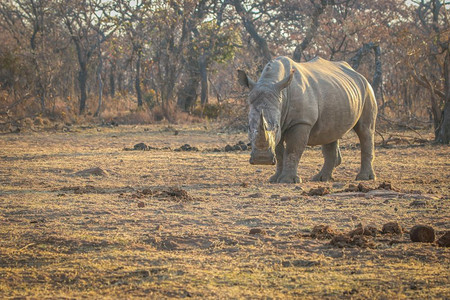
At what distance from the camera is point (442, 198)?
276 inches

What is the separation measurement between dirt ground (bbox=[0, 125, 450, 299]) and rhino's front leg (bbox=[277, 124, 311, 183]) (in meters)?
0.28

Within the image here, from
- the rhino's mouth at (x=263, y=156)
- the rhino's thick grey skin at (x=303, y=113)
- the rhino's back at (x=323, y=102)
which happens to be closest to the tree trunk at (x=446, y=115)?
the rhino's thick grey skin at (x=303, y=113)

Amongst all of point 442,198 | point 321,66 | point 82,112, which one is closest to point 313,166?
point 321,66

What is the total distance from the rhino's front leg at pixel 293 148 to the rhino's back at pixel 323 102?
0.11m

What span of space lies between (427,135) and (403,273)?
12.1 metres

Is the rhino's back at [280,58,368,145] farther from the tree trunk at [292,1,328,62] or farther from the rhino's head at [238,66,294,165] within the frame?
the tree trunk at [292,1,328,62]

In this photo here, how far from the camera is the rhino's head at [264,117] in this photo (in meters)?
7.40

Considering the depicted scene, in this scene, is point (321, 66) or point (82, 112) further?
point (82, 112)

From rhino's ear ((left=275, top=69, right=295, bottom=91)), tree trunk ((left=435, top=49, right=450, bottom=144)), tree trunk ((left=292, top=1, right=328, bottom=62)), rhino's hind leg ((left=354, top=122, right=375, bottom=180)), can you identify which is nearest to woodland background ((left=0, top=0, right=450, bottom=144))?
tree trunk ((left=292, top=1, right=328, bottom=62))

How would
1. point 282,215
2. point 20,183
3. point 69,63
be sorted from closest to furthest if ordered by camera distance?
point 282,215, point 20,183, point 69,63

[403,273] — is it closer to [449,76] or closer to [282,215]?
[282,215]

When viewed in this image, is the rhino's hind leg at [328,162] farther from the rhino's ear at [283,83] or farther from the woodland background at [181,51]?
the woodland background at [181,51]

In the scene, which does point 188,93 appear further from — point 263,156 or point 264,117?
point 263,156

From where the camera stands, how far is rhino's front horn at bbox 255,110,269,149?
7.31 metres
